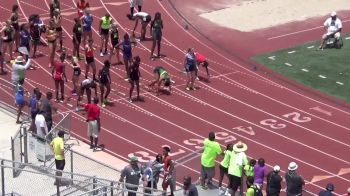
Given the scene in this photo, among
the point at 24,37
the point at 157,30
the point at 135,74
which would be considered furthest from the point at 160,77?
the point at 24,37

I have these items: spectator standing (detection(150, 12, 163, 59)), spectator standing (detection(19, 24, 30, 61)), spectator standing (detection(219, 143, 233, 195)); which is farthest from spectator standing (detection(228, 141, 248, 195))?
spectator standing (detection(19, 24, 30, 61))

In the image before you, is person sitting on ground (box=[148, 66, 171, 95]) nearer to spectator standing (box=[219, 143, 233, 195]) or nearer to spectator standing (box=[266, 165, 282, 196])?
spectator standing (box=[219, 143, 233, 195])

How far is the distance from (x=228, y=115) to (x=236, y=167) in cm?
730

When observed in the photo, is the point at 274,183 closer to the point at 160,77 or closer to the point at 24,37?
the point at 160,77

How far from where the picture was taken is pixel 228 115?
30031mm

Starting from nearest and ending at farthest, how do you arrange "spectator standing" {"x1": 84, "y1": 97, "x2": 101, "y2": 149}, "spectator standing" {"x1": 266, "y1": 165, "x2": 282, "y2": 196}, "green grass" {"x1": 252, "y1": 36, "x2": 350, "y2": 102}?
1. "spectator standing" {"x1": 266, "y1": 165, "x2": 282, "y2": 196}
2. "spectator standing" {"x1": 84, "y1": 97, "x2": 101, "y2": 149}
3. "green grass" {"x1": 252, "y1": 36, "x2": 350, "y2": 102}

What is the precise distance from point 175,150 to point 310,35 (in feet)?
38.9

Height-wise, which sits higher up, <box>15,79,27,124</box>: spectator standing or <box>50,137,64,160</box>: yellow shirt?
<box>50,137,64,160</box>: yellow shirt

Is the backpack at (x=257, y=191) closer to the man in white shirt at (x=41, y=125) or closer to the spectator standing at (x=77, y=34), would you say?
the man in white shirt at (x=41, y=125)

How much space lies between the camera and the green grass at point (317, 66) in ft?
107

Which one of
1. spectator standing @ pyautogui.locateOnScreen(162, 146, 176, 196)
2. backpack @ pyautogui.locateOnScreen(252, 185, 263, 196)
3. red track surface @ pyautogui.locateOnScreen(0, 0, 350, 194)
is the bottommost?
red track surface @ pyautogui.locateOnScreen(0, 0, 350, 194)

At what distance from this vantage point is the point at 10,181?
25.1m

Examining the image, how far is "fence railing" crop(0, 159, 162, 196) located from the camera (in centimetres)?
2120

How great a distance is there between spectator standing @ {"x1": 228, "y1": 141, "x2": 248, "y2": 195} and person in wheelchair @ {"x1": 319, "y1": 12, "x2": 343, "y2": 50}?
45.5 feet
